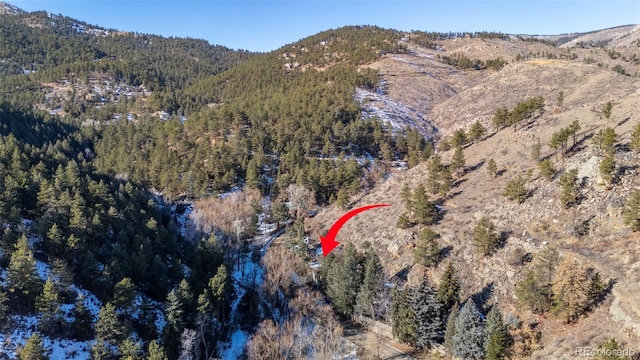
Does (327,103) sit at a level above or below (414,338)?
above

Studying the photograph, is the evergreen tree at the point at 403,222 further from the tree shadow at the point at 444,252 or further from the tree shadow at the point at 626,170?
the tree shadow at the point at 626,170

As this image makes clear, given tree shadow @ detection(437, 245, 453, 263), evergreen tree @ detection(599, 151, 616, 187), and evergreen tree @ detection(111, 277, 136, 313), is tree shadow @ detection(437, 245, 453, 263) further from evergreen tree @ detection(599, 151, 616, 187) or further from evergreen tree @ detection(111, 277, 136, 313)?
evergreen tree @ detection(111, 277, 136, 313)

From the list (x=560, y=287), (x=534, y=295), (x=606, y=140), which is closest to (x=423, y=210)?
(x=534, y=295)

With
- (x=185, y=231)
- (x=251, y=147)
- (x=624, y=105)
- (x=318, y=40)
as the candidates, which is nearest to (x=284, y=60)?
(x=318, y=40)

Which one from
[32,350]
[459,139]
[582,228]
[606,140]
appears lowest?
[32,350]

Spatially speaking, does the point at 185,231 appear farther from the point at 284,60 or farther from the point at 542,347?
the point at 284,60

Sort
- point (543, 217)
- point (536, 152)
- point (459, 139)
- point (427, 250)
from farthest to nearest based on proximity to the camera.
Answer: point (459, 139) < point (536, 152) < point (427, 250) < point (543, 217)

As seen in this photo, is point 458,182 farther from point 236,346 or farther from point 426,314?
point 236,346
